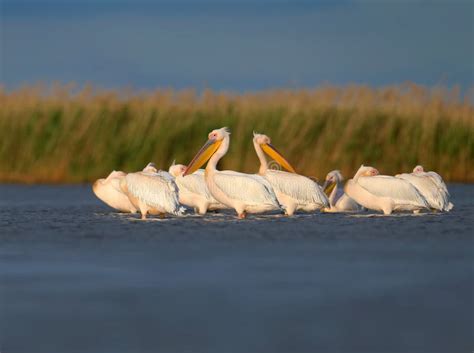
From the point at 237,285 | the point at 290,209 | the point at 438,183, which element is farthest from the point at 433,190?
the point at 237,285

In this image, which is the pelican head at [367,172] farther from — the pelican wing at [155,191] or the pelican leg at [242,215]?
the pelican wing at [155,191]

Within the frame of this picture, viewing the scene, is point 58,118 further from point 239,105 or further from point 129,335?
point 129,335

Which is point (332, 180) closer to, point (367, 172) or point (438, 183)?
point (367, 172)

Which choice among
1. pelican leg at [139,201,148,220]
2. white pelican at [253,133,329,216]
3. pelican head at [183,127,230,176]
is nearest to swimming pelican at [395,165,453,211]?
white pelican at [253,133,329,216]

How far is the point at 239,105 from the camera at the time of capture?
19562mm

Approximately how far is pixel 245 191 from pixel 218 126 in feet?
25.2

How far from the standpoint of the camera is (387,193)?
1191cm

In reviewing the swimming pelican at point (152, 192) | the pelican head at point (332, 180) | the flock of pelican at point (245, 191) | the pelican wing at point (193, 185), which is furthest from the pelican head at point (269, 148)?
the swimming pelican at point (152, 192)

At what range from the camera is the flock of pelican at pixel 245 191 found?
11484 mm

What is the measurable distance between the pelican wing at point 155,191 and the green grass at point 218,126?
22.8 ft

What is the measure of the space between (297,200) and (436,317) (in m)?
6.28

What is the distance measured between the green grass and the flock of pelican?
581cm

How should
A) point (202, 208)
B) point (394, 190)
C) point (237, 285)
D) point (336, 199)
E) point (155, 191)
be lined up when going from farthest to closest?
point (336, 199) < point (202, 208) < point (394, 190) < point (155, 191) < point (237, 285)

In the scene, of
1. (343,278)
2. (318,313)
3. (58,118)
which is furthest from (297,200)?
(58,118)
